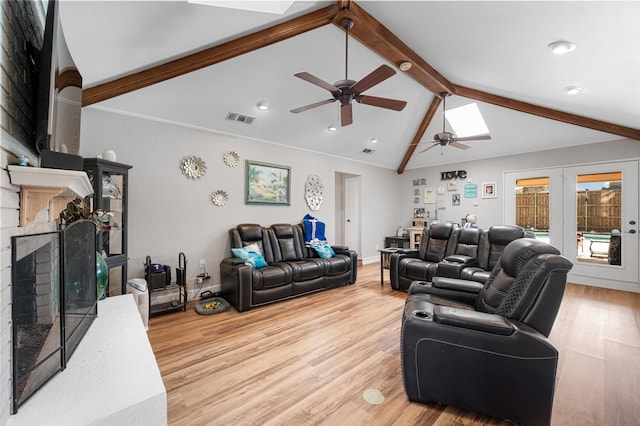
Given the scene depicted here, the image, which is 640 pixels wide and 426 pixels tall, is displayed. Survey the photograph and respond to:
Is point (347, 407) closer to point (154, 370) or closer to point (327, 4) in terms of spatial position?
point (154, 370)

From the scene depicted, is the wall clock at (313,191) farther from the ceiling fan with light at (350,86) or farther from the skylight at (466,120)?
the skylight at (466,120)

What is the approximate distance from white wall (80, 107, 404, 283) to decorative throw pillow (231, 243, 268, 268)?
44cm

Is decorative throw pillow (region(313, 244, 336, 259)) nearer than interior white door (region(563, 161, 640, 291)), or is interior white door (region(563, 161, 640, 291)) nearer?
interior white door (region(563, 161, 640, 291))

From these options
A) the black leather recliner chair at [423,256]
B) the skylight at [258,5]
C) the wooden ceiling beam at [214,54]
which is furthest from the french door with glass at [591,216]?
the skylight at [258,5]

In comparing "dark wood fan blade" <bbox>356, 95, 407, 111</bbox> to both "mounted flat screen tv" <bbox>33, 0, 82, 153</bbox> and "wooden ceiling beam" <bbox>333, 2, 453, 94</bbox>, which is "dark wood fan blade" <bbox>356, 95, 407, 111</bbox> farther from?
"mounted flat screen tv" <bbox>33, 0, 82, 153</bbox>

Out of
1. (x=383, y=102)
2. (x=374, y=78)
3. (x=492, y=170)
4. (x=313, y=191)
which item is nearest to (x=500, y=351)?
(x=374, y=78)

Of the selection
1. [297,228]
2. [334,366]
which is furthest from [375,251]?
[334,366]

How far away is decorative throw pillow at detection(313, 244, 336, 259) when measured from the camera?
4.54 m

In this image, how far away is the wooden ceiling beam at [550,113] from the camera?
418cm

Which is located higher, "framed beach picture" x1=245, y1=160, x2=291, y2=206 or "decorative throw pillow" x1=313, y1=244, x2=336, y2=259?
"framed beach picture" x1=245, y1=160, x2=291, y2=206

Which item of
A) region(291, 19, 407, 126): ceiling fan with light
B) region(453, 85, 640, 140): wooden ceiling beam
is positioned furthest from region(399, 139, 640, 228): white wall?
region(291, 19, 407, 126): ceiling fan with light

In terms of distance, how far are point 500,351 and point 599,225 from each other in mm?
5006

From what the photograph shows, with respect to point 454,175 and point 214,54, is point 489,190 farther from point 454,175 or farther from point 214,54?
point 214,54

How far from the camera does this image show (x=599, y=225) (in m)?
4.68
